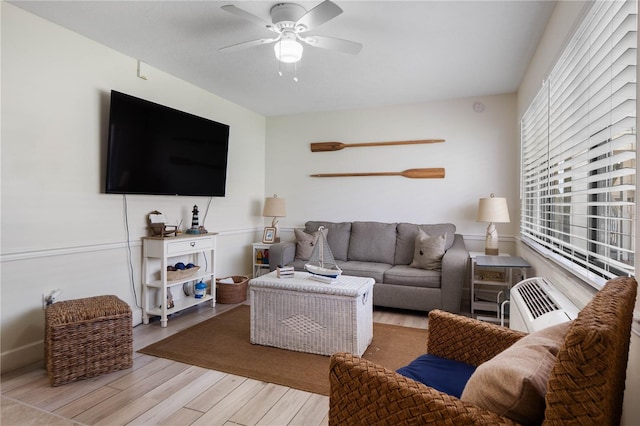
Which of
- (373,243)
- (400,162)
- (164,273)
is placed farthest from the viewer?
(400,162)

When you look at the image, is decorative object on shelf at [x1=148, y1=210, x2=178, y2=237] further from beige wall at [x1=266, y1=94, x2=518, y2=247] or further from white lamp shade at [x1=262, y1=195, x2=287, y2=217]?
beige wall at [x1=266, y1=94, x2=518, y2=247]

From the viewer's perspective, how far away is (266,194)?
535cm

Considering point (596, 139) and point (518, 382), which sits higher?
point (596, 139)

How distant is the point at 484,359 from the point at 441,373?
218 mm

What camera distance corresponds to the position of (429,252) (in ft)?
12.3

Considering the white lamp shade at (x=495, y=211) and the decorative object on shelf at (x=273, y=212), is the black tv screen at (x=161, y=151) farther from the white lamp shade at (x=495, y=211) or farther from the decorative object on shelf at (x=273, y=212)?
the white lamp shade at (x=495, y=211)

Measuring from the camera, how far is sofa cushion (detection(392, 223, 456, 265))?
4118mm

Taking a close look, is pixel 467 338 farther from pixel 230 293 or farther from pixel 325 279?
pixel 230 293

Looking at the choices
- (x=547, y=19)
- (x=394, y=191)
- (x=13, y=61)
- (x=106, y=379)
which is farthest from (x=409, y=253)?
(x=13, y=61)

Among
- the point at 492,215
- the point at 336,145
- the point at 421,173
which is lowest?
the point at 492,215

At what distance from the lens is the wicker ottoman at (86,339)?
2164 mm

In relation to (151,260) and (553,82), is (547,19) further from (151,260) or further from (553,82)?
(151,260)

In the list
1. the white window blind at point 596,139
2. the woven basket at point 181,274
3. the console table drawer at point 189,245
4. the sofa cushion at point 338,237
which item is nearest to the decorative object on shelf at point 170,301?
the woven basket at point 181,274

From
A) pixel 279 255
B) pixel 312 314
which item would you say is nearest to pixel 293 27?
pixel 312 314
